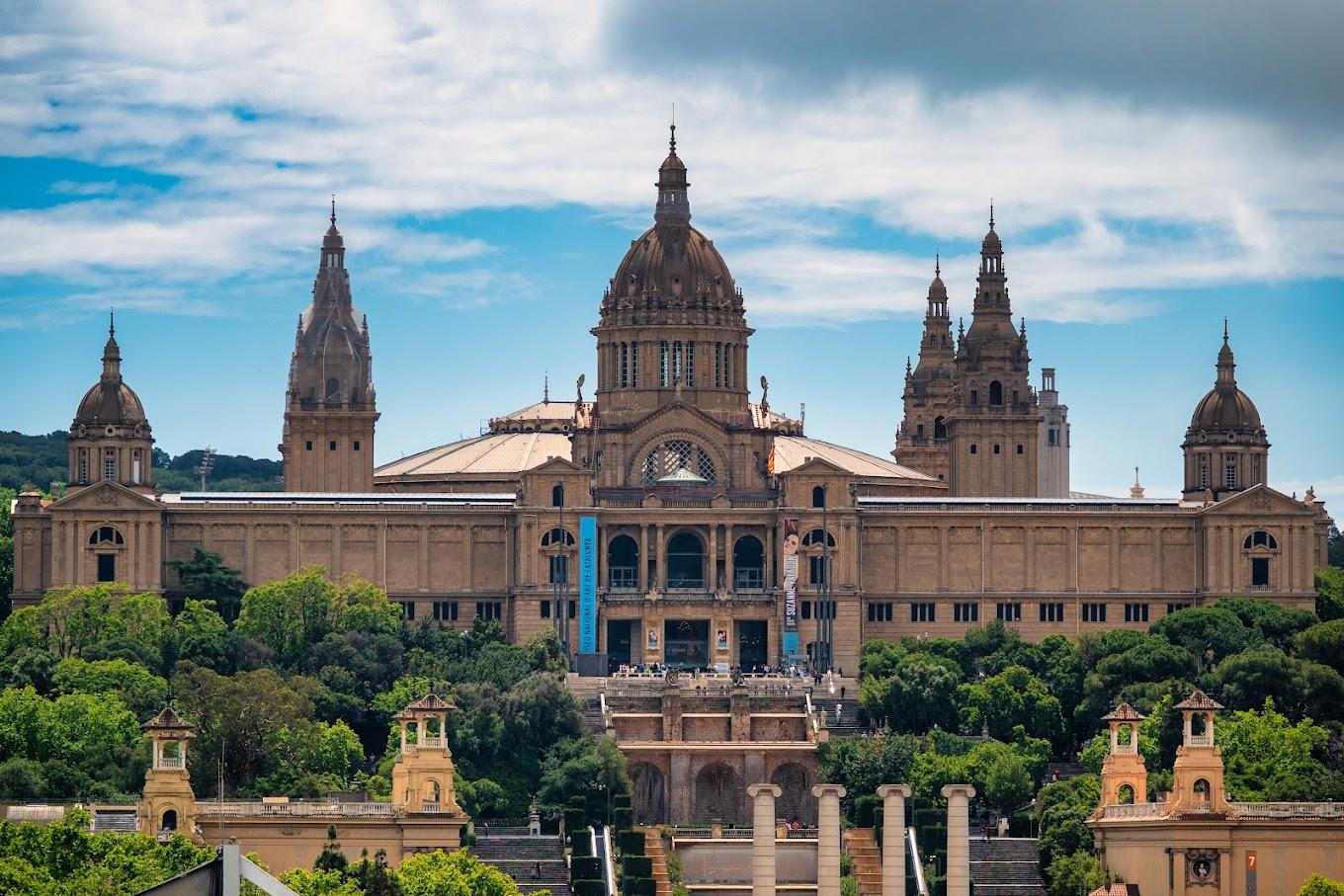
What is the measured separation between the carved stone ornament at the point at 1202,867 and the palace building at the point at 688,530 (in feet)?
185

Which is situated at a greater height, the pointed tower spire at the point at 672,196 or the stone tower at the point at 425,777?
the pointed tower spire at the point at 672,196

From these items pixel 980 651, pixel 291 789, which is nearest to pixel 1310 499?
pixel 980 651

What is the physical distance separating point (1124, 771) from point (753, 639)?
5020 cm

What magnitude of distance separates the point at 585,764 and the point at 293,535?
38820 mm

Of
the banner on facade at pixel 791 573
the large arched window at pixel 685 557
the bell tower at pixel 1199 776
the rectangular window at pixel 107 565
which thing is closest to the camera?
the bell tower at pixel 1199 776

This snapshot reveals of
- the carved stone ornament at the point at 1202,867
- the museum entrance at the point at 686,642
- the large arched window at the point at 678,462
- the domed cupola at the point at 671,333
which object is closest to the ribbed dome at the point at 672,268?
the domed cupola at the point at 671,333

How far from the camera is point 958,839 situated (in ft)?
417

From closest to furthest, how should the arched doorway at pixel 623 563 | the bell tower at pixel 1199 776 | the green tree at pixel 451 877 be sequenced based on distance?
the green tree at pixel 451 877, the bell tower at pixel 1199 776, the arched doorway at pixel 623 563

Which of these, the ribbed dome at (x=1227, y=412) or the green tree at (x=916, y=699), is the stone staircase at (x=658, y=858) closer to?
the green tree at (x=916, y=699)

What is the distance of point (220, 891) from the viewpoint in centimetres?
6575

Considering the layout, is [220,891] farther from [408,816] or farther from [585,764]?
[585,764]

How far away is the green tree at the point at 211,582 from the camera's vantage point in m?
183

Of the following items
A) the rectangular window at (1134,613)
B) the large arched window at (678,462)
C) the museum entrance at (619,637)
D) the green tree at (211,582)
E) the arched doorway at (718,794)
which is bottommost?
the arched doorway at (718,794)

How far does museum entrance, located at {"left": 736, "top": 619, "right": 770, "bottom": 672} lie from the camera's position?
184250 millimetres
